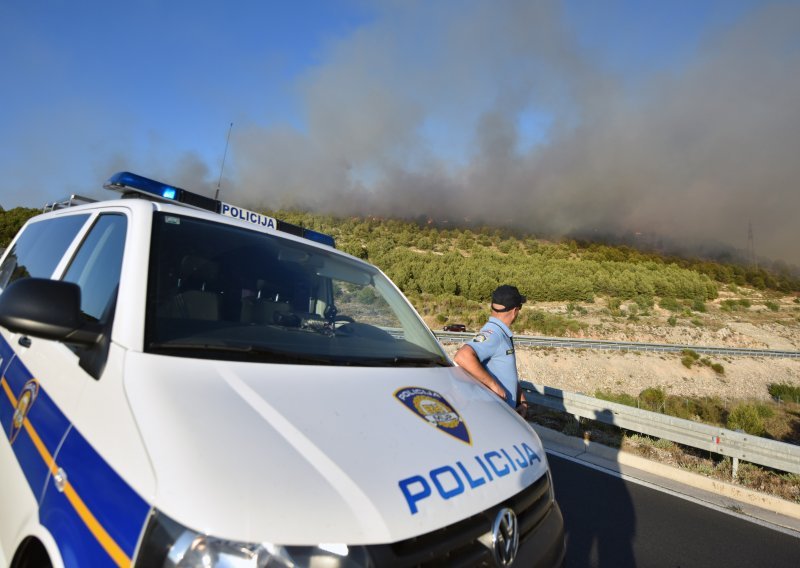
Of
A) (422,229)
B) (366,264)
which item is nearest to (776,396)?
(366,264)

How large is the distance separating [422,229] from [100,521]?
98833mm

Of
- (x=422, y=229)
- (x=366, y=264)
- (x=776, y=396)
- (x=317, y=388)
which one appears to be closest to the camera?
(x=317, y=388)

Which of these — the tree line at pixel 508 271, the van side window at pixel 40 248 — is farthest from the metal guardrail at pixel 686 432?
the tree line at pixel 508 271

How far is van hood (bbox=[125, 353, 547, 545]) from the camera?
109 cm

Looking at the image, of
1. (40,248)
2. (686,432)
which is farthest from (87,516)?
(686,432)

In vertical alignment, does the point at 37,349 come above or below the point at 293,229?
below

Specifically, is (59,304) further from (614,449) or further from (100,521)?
(614,449)

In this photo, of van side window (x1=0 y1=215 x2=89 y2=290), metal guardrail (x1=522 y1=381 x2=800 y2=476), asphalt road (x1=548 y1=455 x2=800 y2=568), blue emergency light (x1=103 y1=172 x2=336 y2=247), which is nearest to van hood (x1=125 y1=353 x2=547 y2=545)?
blue emergency light (x1=103 y1=172 x2=336 y2=247)

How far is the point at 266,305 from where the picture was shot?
223 cm

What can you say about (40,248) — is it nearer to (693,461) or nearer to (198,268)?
(198,268)

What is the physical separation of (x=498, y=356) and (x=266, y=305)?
217cm

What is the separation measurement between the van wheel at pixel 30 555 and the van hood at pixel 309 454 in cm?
55

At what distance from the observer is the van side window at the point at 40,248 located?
2521 mm

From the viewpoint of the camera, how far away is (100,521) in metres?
1.17
